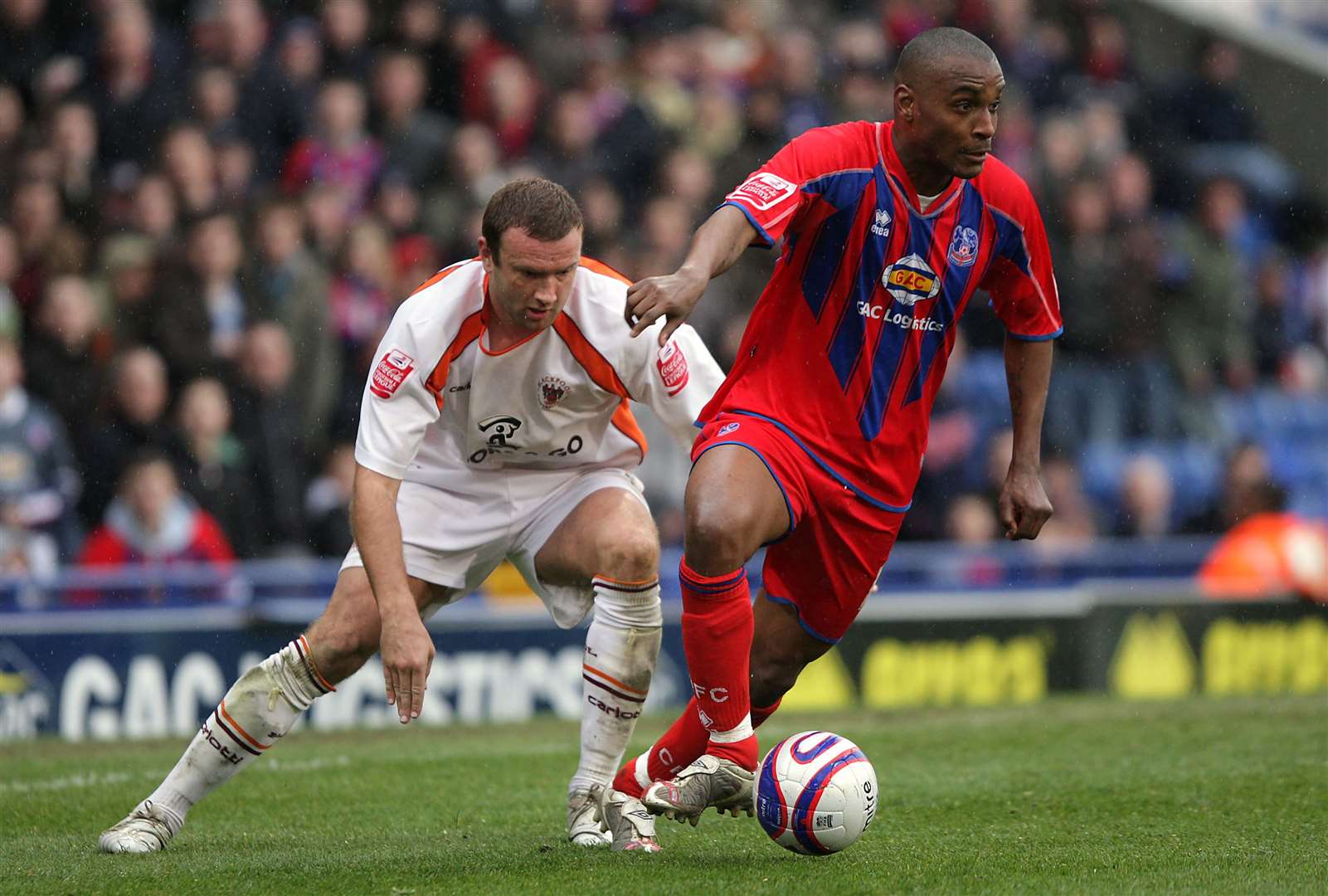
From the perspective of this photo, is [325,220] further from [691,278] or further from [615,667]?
[691,278]

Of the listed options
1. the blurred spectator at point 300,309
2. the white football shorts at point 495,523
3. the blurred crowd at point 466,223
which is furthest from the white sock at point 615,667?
the blurred spectator at point 300,309

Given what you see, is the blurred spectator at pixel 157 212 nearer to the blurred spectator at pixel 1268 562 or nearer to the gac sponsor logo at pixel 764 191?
the gac sponsor logo at pixel 764 191

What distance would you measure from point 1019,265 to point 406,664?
2454 millimetres

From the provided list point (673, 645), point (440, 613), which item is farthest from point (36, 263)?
point (673, 645)

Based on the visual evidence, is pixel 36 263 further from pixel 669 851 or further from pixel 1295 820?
pixel 1295 820

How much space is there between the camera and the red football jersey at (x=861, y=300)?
581 cm

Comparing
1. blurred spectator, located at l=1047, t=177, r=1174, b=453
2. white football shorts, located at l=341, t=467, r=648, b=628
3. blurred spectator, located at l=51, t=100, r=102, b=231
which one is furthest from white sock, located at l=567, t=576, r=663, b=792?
blurred spectator, located at l=1047, t=177, r=1174, b=453

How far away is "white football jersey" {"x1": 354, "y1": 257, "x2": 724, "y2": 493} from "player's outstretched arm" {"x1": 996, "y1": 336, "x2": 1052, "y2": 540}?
1.04 m

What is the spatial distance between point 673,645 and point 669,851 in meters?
6.55

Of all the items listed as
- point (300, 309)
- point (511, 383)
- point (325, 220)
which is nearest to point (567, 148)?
point (325, 220)

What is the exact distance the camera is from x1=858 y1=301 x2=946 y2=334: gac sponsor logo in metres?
5.84

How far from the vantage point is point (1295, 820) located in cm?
623

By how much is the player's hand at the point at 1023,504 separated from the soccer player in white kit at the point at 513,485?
1065mm

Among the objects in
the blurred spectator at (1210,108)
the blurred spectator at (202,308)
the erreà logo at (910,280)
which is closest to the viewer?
the erreà logo at (910,280)
